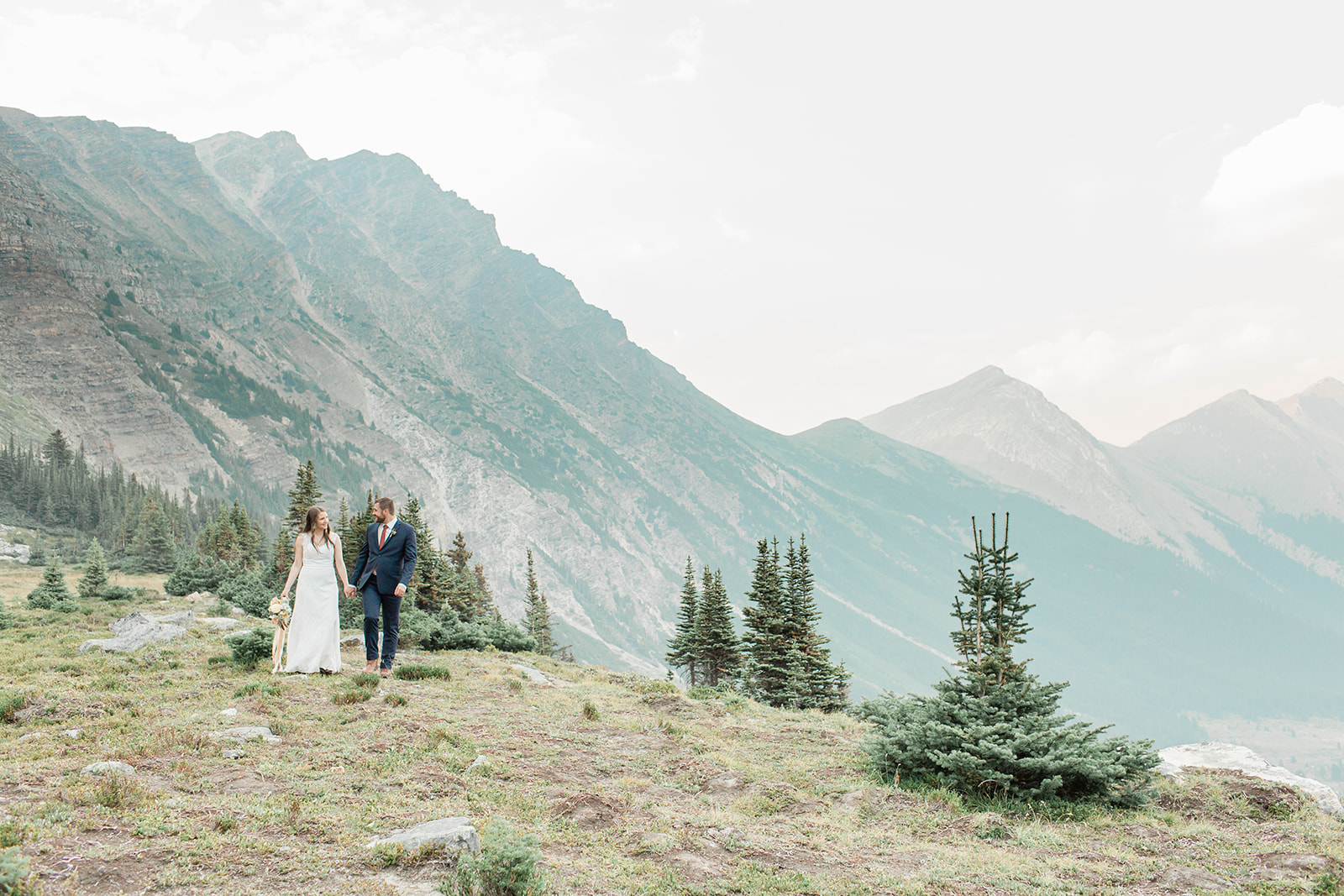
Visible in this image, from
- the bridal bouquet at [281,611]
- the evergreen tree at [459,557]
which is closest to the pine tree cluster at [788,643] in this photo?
the bridal bouquet at [281,611]

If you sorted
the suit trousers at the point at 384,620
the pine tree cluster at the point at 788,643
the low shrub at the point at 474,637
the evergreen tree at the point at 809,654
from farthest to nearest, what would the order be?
1. the pine tree cluster at the point at 788,643
2. the evergreen tree at the point at 809,654
3. the low shrub at the point at 474,637
4. the suit trousers at the point at 384,620

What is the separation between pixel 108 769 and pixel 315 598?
645 centimetres

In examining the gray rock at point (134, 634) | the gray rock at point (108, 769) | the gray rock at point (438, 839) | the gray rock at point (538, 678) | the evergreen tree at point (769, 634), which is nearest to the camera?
the gray rock at point (438, 839)

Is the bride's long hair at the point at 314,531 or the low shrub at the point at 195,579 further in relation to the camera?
the low shrub at the point at 195,579

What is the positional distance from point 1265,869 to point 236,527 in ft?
264

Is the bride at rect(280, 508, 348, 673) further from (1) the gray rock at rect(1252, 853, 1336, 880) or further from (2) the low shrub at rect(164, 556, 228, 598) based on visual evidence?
(2) the low shrub at rect(164, 556, 228, 598)

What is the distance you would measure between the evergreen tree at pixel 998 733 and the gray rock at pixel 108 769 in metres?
10.7

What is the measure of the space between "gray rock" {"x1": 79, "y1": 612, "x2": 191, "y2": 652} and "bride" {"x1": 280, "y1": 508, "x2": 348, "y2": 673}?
5.36 metres

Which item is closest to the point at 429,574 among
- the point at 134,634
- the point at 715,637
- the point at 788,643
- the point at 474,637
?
the point at 715,637

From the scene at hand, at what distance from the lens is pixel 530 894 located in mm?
5586

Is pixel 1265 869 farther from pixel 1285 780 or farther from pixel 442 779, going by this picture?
pixel 442 779

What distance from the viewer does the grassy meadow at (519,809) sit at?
20.4 feet

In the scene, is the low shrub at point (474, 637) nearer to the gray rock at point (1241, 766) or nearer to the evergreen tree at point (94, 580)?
the evergreen tree at point (94, 580)

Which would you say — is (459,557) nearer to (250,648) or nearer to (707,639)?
(707,639)
